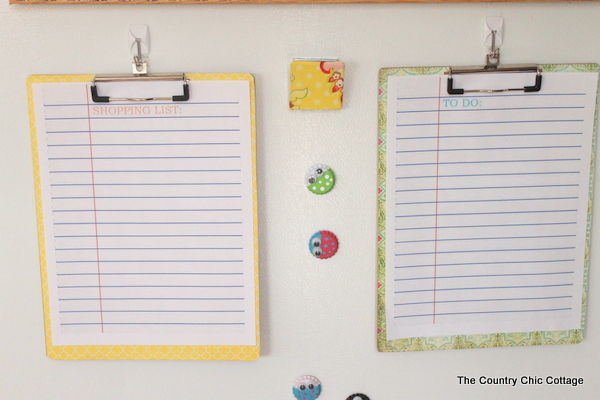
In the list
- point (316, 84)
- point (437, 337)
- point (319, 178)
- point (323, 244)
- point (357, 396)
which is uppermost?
point (316, 84)

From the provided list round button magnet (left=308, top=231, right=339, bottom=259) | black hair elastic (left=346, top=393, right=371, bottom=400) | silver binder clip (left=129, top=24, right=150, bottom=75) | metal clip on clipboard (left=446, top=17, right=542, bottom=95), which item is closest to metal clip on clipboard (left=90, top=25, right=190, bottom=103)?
silver binder clip (left=129, top=24, right=150, bottom=75)

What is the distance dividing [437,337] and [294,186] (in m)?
0.36

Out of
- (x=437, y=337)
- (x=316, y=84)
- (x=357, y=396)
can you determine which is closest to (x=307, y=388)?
(x=357, y=396)

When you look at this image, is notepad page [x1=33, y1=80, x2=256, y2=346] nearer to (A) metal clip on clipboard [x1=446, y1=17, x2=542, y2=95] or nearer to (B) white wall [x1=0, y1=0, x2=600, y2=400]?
(B) white wall [x1=0, y1=0, x2=600, y2=400]

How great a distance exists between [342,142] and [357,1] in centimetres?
22

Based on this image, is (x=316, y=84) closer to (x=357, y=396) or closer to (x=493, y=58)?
(x=493, y=58)

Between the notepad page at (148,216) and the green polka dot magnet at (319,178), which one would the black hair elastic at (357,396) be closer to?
the notepad page at (148,216)

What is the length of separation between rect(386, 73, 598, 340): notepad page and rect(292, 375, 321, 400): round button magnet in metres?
0.16

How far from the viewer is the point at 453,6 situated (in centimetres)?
85

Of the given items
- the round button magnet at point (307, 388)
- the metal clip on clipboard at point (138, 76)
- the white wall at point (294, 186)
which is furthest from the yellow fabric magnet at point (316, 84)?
the round button magnet at point (307, 388)

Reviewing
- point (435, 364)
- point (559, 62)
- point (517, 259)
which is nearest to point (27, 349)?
point (435, 364)

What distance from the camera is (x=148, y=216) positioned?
88cm

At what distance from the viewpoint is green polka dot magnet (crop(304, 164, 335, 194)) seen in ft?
2.91

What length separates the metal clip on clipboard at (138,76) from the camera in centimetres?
84
